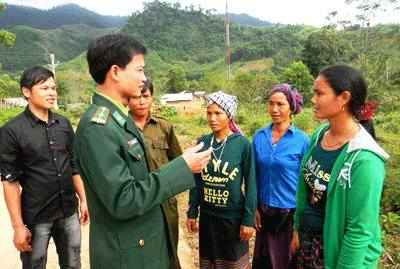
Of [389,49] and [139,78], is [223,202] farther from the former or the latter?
[389,49]

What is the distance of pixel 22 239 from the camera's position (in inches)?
70.4

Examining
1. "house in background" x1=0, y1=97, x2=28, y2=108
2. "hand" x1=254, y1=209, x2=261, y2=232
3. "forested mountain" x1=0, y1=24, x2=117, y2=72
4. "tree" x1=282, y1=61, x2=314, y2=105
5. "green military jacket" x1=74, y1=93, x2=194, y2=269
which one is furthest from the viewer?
"forested mountain" x1=0, y1=24, x2=117, y2=72

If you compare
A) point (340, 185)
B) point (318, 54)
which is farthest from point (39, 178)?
point (318, 54)

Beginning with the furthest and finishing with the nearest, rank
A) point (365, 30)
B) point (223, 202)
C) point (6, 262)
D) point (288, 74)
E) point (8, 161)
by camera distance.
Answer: point (288, 74) → point (365, 30) → point (6, 262) → point (223, 202) → point (8, 161)

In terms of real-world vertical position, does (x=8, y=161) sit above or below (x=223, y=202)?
above

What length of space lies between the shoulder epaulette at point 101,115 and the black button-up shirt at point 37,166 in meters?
1.07

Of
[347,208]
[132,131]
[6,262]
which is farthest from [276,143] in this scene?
[6,262]

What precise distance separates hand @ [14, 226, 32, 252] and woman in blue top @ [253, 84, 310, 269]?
176cm

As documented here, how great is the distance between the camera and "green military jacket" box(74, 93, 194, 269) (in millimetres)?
1073

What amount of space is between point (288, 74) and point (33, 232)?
91.0ft

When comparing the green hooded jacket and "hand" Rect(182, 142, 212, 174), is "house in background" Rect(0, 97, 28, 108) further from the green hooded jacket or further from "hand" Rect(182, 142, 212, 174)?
the green hooded jacket


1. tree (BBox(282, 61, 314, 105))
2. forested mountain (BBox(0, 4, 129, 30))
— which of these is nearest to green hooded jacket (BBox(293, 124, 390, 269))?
tree (BBox(282, 61, 314, 105))

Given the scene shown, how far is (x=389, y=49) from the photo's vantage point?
55.1ft

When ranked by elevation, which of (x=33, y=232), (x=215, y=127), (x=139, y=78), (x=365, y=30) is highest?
(x=365, y=30)
